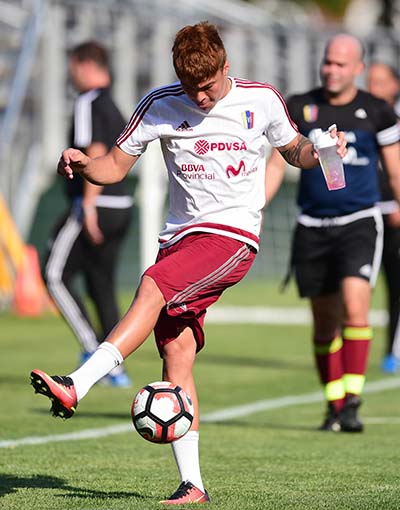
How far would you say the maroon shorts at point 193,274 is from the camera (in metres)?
5.80

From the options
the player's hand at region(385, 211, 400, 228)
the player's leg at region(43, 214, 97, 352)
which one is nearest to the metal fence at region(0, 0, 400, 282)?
the player's hand at region(385, 211, 400, 228)

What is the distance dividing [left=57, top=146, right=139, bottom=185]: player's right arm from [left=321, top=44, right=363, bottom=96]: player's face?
295 cm

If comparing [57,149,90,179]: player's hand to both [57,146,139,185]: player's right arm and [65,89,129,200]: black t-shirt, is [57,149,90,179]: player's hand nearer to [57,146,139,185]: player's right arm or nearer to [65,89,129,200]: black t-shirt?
[57,146,139,185]: player's right arm

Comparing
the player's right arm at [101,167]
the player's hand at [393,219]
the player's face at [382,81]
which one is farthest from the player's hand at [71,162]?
the player's face at [382,81]

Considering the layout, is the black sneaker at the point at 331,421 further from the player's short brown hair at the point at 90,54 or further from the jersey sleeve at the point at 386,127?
the player's short brown hair at the point at 90,54

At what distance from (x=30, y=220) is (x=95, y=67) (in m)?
12.2

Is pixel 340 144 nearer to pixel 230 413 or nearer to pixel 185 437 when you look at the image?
pixel 185 437

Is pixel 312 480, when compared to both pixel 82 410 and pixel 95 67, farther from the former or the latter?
pixel 95 67

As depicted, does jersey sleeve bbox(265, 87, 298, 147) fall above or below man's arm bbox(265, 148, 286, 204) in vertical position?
above

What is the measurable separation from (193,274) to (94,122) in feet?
17.5

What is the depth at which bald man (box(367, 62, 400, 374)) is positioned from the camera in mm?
12125

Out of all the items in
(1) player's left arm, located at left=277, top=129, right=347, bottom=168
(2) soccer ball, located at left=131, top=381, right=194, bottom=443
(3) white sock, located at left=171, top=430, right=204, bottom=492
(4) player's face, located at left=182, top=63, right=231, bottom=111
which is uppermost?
(4) player's face, located at left=182, top=63, right=231, bottom=111

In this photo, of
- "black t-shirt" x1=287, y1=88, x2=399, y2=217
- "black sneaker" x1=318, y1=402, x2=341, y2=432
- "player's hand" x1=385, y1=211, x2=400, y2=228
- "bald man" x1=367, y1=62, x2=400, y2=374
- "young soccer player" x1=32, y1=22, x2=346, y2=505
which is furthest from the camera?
"bald man" x1=367, y1=62, x2=400, y2=374

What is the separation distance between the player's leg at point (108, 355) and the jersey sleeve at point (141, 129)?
2.22ft
